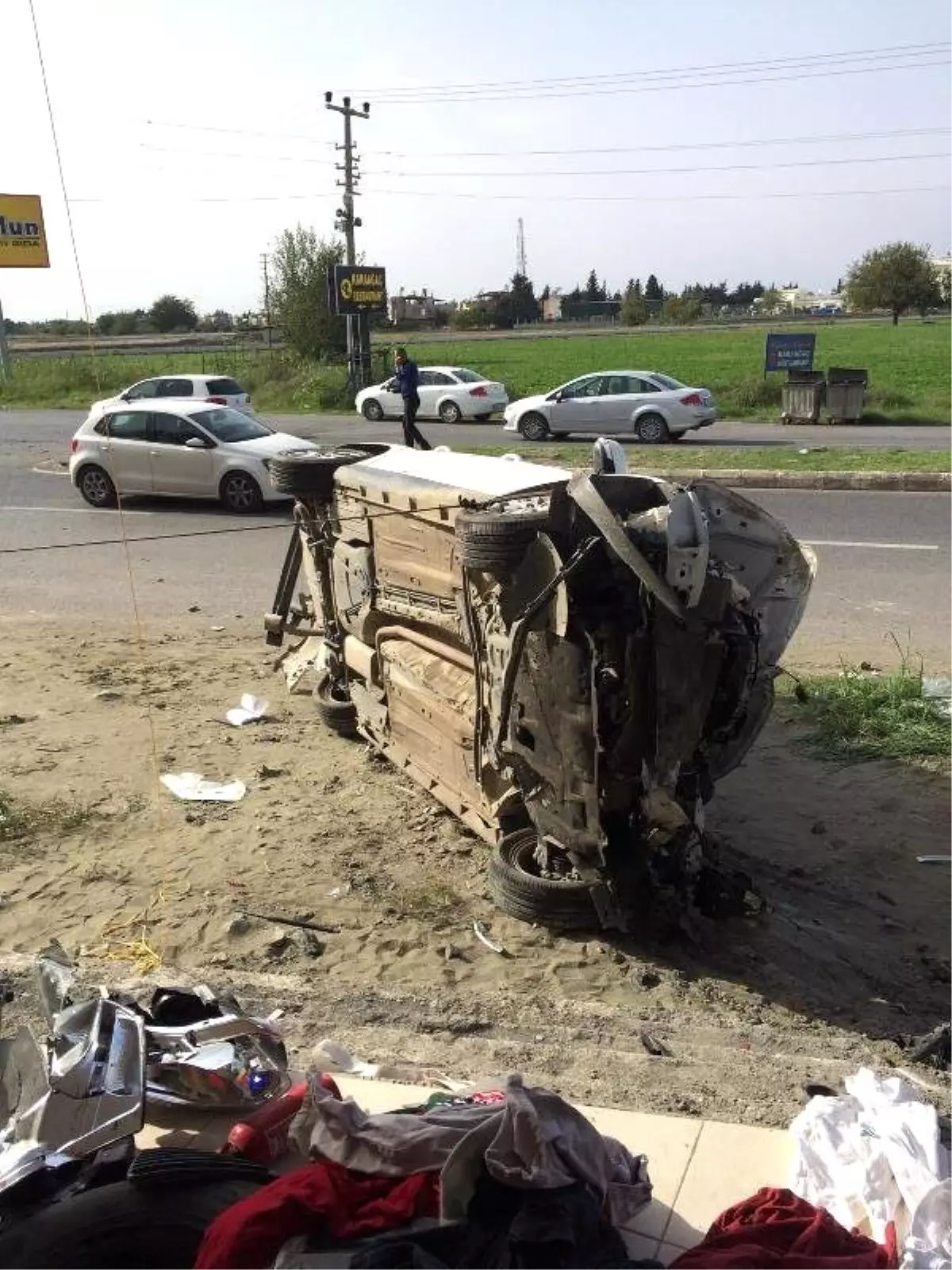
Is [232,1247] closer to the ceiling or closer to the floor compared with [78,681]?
closer to the ceiling

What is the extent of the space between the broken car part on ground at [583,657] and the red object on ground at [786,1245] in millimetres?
1678

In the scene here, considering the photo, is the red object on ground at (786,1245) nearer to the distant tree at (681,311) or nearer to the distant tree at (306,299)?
the distant tree at (306,299)

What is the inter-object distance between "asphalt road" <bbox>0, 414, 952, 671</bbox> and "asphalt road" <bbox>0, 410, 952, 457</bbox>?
6.65m

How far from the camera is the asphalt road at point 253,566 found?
8906 mm

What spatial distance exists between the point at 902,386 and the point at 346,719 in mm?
31985

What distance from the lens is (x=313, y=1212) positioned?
268 centimetres

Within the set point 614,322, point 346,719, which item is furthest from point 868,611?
point 614,322

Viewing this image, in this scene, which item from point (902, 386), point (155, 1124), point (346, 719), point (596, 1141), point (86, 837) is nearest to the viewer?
point (596, 1141)

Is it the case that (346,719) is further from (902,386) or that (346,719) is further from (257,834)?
A: (902,386)

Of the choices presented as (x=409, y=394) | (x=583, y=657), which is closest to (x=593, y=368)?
(x=409, y=394)

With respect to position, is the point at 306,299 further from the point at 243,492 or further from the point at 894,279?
the point at 894,279

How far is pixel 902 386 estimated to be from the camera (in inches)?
1364

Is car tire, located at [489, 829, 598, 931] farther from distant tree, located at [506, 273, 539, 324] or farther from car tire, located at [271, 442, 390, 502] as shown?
distant tree, located at [506, 273, 539, 324]

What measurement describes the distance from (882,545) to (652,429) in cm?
1222
